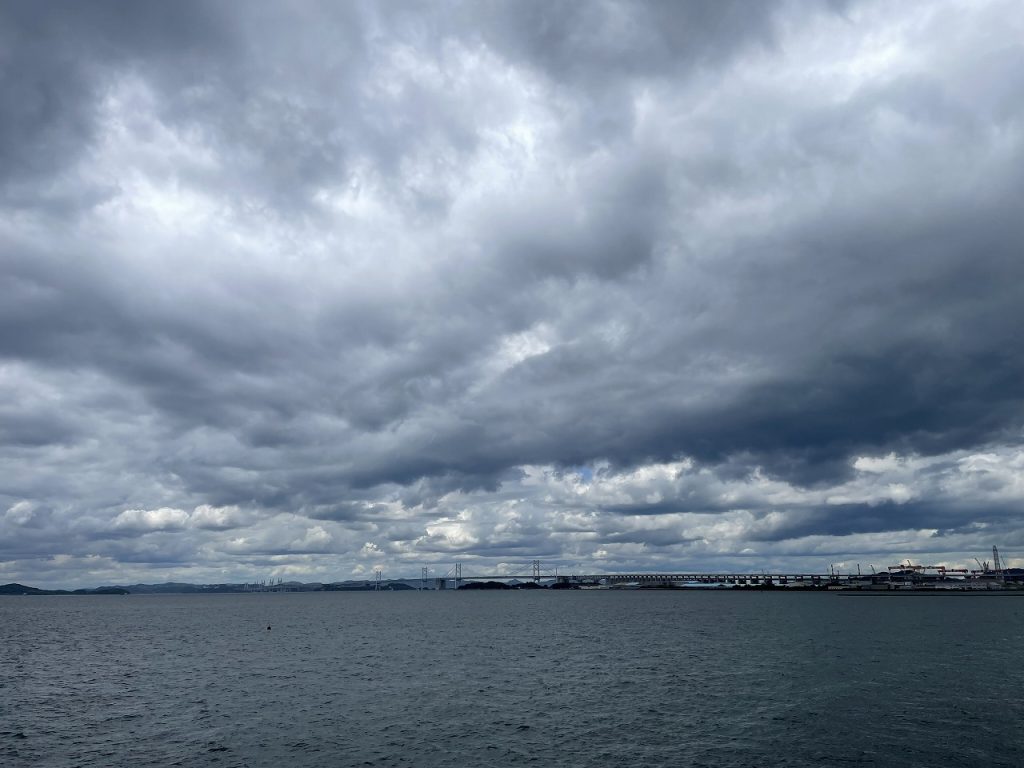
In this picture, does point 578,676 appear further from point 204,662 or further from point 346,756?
point 204,662

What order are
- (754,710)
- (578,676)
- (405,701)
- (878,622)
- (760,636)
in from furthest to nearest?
(878,622) → (760,636) → (578,676) → (405,701) → (754,710)

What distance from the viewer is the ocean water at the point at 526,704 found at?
57562 millimetres

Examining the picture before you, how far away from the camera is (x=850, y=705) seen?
74125 mm

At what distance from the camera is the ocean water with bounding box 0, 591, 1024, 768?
57.6 meters

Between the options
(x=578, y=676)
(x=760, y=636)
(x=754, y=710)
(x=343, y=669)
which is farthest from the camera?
(x=760, y=636)

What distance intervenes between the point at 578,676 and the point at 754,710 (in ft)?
97.6

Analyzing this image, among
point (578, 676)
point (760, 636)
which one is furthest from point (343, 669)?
point (760, 636)

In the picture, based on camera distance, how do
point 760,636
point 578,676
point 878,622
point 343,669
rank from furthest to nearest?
1. point 878,622
2. point 760,636
3. point 343,669
4. point 578,676

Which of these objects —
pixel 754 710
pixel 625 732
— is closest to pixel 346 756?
pixel 625 732

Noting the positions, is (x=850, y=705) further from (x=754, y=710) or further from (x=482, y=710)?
(x=482, y=710)

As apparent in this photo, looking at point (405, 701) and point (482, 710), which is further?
point (405, 701)

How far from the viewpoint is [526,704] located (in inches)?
3044

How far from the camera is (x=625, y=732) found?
63.7 m

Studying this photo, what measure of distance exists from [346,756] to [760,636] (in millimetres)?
119426
